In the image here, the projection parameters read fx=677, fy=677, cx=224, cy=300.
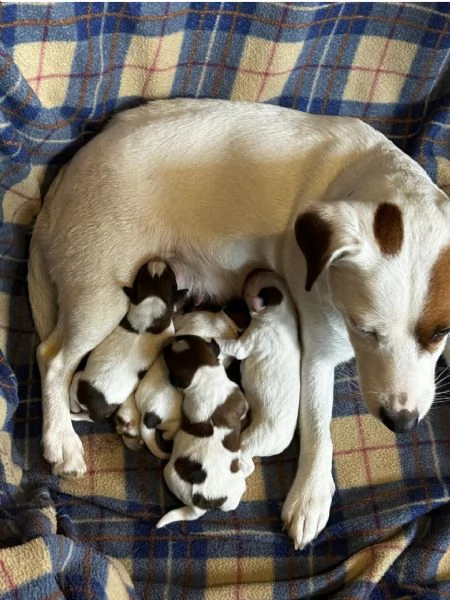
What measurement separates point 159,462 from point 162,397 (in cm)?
29

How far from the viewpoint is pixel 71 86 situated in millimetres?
2398

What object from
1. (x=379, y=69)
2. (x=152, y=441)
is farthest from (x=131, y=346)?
(x=379, y=69)

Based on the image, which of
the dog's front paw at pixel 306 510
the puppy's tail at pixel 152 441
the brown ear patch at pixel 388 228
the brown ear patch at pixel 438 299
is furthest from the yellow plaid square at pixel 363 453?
the brown ear patch at pixel 388 228

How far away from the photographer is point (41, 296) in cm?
248

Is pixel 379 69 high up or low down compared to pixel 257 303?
up

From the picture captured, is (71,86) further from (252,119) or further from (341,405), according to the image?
(341,405)

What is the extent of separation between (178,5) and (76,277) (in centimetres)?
102

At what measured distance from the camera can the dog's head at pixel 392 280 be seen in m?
1.86

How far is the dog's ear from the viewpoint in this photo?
186 centimetres

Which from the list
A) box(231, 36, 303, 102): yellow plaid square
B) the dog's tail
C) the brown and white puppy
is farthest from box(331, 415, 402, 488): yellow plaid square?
box(231, 36, 303, 102): yellow plaid square

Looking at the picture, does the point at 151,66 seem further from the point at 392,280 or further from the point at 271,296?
the point at 392,280

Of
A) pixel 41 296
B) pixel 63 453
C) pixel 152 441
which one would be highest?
pixel 41 296

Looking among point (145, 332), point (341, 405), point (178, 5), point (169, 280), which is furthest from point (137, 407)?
point (178, 5)

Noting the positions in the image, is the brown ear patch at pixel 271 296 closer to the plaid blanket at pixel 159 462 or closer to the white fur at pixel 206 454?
the white fur at pixel 206 454
